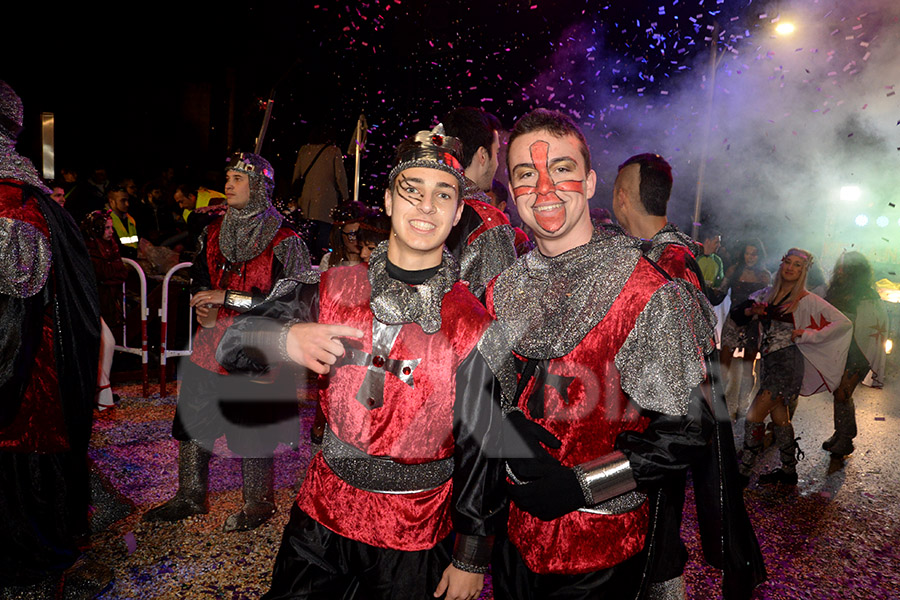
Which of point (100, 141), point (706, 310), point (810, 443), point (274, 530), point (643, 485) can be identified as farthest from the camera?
point (100, 141)

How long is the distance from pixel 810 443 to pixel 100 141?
12925mm

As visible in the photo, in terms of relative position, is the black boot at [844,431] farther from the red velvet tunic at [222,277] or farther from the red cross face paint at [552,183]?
the red velvet tunic at [222,277]

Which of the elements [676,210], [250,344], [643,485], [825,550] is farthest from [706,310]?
[676,210]

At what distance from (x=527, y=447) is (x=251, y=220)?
2.80m

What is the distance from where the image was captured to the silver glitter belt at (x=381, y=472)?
1904mm

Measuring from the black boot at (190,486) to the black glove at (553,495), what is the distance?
2.76 m

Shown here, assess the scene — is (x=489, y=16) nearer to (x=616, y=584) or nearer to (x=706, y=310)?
(x=706, y=310)

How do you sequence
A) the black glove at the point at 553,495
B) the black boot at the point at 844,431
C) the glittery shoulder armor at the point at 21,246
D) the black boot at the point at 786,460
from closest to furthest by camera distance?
the black glove at the point at 553,495, the glittery shoulder armor at the point at 21,246, the black boot at the point at 786,460, the black boot at the point at 844,431

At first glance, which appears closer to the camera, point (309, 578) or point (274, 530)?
point (309, 578)

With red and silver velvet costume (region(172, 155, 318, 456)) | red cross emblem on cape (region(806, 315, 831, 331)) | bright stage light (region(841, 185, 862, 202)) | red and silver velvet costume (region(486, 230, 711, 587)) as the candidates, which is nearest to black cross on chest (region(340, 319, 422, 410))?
red and silver velvet costume (region(486, 230, 711, 587))

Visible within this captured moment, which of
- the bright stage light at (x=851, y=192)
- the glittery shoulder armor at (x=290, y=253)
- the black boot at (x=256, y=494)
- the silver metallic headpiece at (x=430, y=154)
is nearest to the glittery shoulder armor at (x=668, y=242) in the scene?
the silver metallic headpiece at (x=430, y=154)

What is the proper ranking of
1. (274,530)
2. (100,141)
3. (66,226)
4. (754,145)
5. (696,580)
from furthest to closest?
1. (754,145)
2. (100,141)
3. (274,530)
4. (696,580)
5. (66,226)

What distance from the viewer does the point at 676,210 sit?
59.9 ft

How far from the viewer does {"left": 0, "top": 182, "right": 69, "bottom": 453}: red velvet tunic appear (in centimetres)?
245
